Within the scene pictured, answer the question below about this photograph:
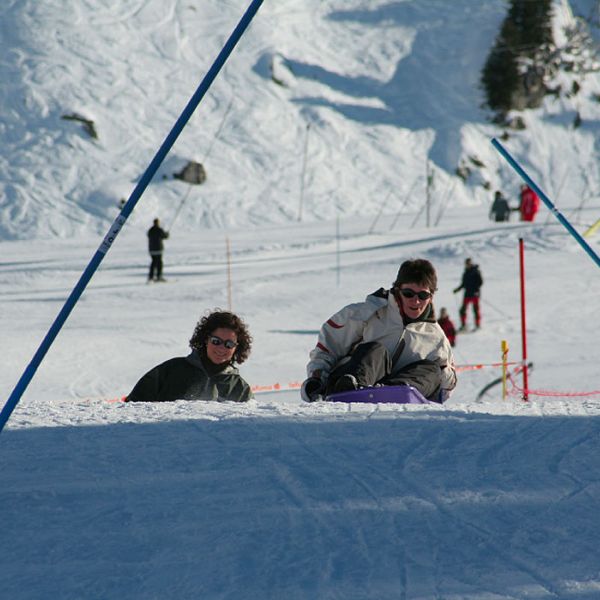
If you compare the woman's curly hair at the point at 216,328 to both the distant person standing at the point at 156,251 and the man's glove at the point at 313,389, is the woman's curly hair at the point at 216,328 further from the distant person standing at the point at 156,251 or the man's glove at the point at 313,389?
the distant person standing at the point at 156,251

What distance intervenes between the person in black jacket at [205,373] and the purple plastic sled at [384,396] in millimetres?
534

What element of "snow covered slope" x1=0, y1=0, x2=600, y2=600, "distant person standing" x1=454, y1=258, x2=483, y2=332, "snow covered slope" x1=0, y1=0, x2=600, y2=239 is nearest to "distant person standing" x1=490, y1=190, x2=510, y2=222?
"snow covered slope" x1=0, y1=0, x2=600, y2=600

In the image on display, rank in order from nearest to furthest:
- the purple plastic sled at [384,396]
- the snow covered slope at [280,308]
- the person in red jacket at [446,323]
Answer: the snow covered slope at [280,308] → the purple plastic sled at [384,396] → the person in red jacket at [446,323]

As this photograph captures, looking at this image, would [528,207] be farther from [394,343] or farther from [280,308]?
[394,343]

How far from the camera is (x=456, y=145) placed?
44.9m

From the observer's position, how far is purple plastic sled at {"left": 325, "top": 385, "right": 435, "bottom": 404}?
533cm

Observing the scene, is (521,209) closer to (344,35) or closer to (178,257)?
(178,257)

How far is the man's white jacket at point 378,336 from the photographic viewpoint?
571cm

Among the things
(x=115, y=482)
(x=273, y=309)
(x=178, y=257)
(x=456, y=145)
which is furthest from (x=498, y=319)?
(x=456, y=145)

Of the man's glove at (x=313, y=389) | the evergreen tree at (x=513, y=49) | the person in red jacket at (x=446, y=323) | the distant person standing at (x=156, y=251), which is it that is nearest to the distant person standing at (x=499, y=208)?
the distant person standing at (x=156, y=251)

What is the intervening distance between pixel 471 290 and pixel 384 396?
1211 cm

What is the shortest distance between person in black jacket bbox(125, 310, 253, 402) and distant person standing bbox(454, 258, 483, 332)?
11718 millimetres

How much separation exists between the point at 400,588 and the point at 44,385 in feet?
35.1

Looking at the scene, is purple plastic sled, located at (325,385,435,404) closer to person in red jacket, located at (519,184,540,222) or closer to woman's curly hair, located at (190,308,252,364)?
woman's curly hair, located at (190,308,252,364)
